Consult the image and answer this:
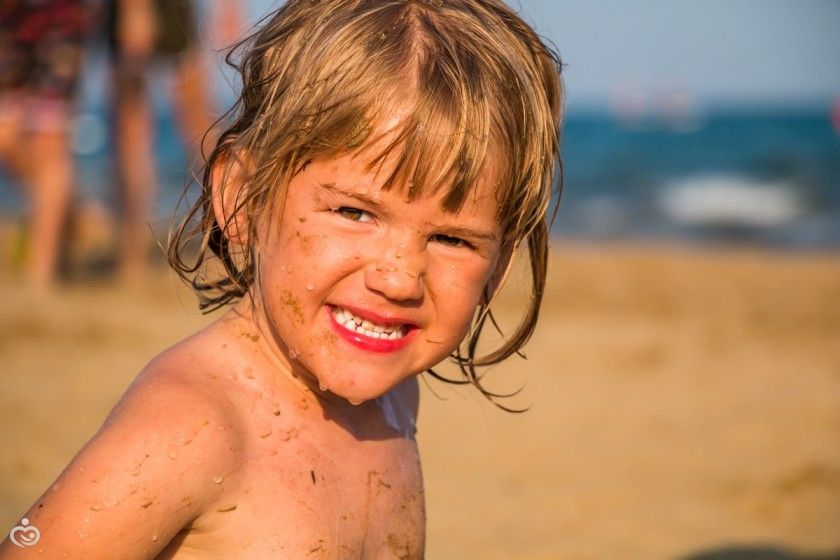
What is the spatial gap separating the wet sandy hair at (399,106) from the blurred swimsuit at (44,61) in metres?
4.36

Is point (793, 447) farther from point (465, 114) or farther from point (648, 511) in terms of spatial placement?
point (465, 114)

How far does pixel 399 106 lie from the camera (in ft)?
5.61

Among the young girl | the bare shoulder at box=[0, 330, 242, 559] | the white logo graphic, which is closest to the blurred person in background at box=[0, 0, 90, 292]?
the young girl

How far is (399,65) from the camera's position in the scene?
1745mm

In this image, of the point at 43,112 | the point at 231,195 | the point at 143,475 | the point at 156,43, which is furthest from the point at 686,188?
the point at 143,475

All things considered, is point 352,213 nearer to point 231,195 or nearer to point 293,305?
point 293,305

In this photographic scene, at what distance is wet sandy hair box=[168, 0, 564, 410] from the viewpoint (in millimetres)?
1712

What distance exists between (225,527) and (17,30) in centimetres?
485

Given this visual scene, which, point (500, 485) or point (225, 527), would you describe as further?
point (500, 485)

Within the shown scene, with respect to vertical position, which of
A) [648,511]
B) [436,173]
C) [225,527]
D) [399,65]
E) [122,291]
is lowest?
[122,291]

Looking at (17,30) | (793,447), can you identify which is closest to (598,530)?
(793,447)

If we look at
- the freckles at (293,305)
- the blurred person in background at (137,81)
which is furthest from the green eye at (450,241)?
the blurred person in background at (137,81)

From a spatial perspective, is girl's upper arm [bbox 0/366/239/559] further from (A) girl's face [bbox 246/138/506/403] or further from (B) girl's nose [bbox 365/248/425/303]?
(B) girl's nose [bbox 365/248/425/303]

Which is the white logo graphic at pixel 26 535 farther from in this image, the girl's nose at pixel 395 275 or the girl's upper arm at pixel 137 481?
the girl's nose at pixel 395 275
